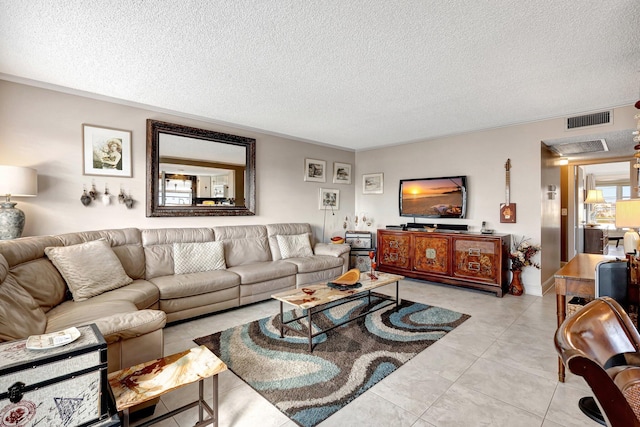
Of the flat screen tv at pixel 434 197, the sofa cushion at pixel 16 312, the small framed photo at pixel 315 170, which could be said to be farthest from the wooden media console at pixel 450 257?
the sofa cushion at pixel 16 312

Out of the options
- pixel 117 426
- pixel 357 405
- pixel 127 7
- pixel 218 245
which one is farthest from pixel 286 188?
pixel 117 426

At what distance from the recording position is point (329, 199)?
5820 mm

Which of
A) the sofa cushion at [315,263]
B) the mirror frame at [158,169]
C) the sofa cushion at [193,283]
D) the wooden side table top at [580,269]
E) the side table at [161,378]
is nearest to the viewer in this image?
the side table at [161,378]

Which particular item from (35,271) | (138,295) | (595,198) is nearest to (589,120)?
(595,198)

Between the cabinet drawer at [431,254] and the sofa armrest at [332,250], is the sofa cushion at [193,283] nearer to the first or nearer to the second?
the sofa armrest at [332,250]

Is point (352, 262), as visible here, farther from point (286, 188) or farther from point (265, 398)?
point (265, 398)

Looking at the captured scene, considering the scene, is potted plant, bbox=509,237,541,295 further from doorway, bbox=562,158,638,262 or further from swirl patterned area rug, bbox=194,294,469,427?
doorway, bbox=562,158,638,262

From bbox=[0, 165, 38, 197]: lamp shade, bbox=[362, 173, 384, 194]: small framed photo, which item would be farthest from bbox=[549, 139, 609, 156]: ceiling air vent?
bbox=[0, 165, 38, 197]: lamp shade

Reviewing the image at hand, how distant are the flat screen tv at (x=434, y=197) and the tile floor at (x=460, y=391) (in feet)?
7.17

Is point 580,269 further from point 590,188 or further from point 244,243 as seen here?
point 590,188

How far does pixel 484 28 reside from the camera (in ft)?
6.62

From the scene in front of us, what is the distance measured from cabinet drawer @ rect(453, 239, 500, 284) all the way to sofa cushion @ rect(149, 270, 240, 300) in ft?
10.4

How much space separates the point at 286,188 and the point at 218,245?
1.74 metres

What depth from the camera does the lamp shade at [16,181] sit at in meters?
2.48
